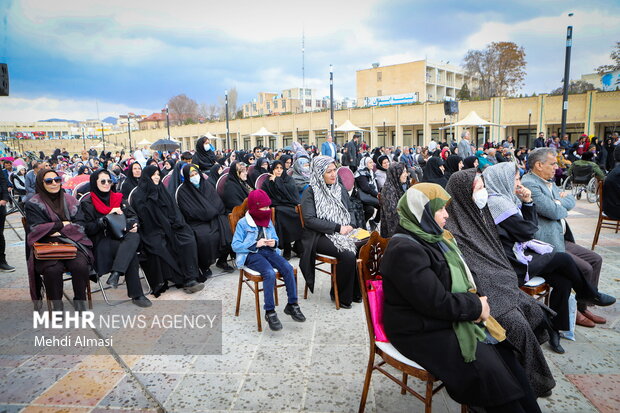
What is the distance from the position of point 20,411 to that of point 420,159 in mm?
13552

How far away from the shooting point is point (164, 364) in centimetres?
306

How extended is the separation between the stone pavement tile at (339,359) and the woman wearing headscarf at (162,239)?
2.17m

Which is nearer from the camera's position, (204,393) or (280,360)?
(204,393)

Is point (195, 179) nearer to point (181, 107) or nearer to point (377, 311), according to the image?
point (377, 311)

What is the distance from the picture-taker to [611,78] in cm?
2617

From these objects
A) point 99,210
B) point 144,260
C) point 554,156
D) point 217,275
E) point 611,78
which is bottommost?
point 217,275

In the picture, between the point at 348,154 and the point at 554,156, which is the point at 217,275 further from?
the point at 348,154

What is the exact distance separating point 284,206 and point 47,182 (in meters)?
3.11

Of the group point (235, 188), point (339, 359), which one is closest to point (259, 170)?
point (235, 188)

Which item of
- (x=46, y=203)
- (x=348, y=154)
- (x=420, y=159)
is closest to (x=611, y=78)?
(x=420, y=159)

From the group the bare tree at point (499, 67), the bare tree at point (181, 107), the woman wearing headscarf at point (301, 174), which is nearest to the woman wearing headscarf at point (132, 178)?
the woman wearing headscarf at point (301, 174)

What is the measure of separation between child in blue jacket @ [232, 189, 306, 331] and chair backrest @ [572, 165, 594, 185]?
370 inches

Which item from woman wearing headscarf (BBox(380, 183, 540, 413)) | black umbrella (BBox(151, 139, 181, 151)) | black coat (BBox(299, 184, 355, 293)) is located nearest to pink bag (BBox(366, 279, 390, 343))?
woman wearing headscarf (BBox(380, 183, 540, 413))

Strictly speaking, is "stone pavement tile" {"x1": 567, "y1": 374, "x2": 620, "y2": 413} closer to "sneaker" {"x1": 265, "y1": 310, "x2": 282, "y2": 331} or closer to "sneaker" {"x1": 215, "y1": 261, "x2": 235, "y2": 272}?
"sneaker" {"x1": 265, "y1": 310, "x2": 282, "y2": 331}
